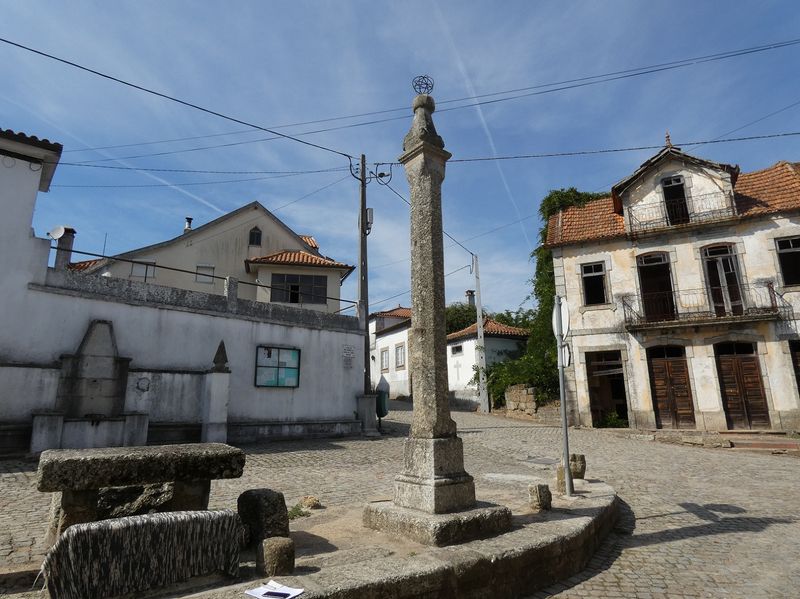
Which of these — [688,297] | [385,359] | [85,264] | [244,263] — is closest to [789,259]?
[688,297]

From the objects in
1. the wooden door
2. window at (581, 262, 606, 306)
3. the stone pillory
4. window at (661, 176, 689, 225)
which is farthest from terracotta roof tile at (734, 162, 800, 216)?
the stone pillory

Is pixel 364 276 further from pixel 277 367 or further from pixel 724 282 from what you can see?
pixel 724 282

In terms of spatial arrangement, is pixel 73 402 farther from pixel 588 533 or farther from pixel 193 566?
pixel 588 533

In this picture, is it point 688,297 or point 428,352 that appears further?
point 688,297

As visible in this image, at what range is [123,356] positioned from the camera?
37.2 ft

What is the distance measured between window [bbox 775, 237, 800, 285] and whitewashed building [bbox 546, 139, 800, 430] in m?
0.03

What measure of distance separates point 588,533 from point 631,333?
14.6 m

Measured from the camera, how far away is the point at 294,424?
1382 cm

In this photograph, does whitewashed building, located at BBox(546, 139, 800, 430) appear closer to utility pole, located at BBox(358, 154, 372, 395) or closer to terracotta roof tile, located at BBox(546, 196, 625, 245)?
terracotta roof tile, located at BBox(546, 196, 625, 245)

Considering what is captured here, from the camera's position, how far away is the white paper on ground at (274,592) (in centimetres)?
265

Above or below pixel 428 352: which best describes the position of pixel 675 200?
above

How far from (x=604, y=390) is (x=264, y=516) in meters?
18.0

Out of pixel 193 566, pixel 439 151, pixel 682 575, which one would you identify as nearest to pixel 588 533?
pixel 682 575

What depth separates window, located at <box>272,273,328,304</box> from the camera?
22.7 m
